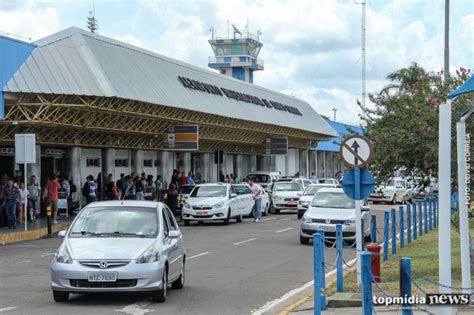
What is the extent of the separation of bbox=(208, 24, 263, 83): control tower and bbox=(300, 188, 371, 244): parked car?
81.5m

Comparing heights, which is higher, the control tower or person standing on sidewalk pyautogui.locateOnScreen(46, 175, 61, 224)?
the control tower

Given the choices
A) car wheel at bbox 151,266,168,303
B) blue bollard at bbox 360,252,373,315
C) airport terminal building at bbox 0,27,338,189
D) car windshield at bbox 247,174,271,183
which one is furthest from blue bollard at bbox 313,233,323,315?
car windshield at bbox 247,174,271,183

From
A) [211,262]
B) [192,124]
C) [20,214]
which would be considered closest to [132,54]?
[192,124]

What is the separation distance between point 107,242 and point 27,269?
16.8ft

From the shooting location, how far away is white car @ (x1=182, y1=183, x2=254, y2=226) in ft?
102

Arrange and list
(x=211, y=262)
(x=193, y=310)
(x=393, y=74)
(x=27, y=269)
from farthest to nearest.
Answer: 1. (x=393, y=74)
2. (x=211, y=262)
3. (x=27, y=269)
4. (x=193, y=310)

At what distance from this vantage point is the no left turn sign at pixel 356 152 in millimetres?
13461

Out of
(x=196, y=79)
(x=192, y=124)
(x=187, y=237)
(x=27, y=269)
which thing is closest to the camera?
(x=27, y=269)

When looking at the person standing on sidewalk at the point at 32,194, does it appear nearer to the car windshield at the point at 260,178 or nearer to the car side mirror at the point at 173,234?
the car side mirror at the point at 173,234

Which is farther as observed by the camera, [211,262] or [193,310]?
[211,262]

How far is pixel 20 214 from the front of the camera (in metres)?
29.1

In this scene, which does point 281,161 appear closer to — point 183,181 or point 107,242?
point 183,181

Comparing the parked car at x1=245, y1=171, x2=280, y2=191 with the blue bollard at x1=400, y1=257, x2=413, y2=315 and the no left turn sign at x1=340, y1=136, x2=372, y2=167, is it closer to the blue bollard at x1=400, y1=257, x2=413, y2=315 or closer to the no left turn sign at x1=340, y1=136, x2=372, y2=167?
the no left turn sign at x1=340, y1=136, x2=372, y2=167

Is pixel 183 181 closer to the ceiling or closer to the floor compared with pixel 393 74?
closer to the floor
